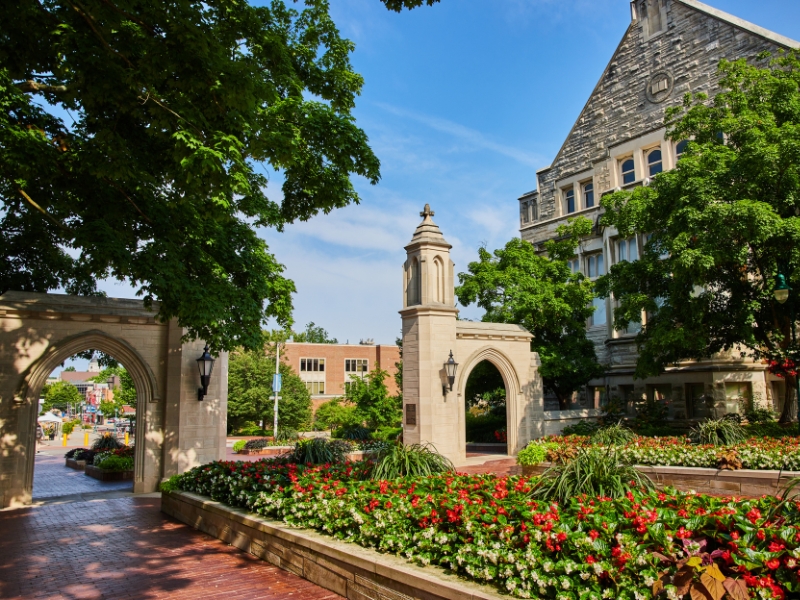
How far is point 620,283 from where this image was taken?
1703 cm

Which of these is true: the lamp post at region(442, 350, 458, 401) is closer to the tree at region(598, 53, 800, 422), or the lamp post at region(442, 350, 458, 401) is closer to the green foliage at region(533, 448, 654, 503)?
the tree at region(598, 53, 800, 422)

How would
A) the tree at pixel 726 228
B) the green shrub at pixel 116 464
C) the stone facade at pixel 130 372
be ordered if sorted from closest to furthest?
the stone facade at pixel 130 372 < the tree at pixel 726 228 < the green shrub at pixel 116 464

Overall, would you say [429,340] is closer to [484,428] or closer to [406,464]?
[406,464]

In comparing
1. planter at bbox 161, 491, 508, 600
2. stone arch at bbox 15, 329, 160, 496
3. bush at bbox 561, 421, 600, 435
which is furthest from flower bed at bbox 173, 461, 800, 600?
bush at bbox 561, 421, 600, 435

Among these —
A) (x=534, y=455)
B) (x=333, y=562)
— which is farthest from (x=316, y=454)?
(x=534, y=455)

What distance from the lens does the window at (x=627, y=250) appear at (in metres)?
24.4

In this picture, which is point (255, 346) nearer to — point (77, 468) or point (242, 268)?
point (242, 268)

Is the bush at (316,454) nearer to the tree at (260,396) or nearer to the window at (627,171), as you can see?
the window at (627,171)

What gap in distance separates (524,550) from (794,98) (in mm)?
14244

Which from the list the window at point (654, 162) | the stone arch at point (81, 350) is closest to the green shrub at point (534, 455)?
the stone arch at point (81, 350)

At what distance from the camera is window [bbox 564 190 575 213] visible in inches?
1099

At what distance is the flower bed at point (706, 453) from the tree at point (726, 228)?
9.14ft

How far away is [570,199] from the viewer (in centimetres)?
2817

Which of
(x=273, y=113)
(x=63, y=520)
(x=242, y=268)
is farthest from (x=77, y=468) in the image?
(x=273, y=113)
